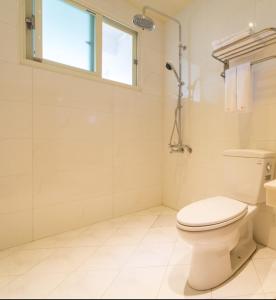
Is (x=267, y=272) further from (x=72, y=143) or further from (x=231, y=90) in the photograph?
(x=72, y=143)

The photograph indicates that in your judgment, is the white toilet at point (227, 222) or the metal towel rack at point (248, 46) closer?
the white toilet at point (227, 222)

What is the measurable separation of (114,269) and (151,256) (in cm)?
29

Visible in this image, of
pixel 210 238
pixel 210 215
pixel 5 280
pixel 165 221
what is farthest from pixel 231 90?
pixel 5 280

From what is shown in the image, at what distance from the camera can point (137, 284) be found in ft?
4.01

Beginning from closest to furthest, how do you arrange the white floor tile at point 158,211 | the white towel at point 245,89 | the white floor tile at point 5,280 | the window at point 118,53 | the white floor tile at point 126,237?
1. the white floor tile at point 5,280
2. the white towel at point 245,89
3. the white floor tile at point 126,237
4. the window at point 118,53
5. the white floor tile at point 158,211

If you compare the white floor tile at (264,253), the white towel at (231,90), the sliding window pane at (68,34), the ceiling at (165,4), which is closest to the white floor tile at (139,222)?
the white floor tile at (264,253)

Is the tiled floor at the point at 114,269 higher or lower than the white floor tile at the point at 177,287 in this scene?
higher

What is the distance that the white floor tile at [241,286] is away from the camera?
3.78 ft

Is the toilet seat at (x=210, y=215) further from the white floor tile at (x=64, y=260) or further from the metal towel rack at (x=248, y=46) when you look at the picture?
the metal towel rack at (x=248, y=46)

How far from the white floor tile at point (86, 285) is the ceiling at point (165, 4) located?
2.48 m

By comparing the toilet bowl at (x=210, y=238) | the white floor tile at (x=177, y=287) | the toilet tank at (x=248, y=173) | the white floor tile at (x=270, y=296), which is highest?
the toilet tank at (x=248, y=173)

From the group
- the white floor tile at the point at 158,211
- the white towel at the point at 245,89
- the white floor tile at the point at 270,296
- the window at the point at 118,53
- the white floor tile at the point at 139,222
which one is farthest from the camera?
the white floor tile at the point at 158,211

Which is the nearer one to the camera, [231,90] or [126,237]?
[231,90]

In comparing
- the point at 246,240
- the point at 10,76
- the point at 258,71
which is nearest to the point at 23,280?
the point at 10,76
